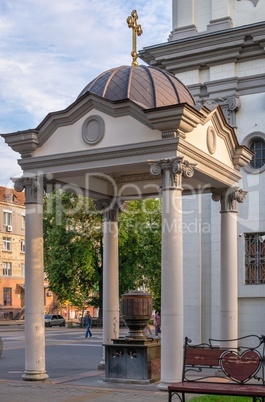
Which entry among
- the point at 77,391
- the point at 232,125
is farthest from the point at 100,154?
the point at 232,125

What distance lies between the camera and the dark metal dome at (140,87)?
46.8ft

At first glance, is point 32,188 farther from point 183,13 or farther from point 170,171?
point 183,13

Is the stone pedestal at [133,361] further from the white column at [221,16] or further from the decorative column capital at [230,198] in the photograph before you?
the white column at [221,16]

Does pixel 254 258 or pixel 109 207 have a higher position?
pixel 109 207

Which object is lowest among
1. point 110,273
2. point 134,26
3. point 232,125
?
A: point 110,273

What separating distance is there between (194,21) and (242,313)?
934 cm

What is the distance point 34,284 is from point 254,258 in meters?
8.00

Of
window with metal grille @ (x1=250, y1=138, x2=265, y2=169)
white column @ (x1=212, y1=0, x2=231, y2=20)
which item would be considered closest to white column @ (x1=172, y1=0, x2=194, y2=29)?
white column @ (x1=212, y1=0, x2=231, y2=20)

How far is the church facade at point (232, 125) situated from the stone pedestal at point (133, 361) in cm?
597

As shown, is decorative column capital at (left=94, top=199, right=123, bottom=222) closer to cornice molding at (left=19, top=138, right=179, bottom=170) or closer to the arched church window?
cornice molding at (left=19, top=138, right=179, bottom=170)

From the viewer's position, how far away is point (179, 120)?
12.9 metres

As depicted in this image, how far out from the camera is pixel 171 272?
1305 cm

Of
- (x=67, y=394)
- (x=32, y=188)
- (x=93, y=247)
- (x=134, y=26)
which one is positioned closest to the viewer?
(x=67, y=394)

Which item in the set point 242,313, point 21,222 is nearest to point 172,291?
point 242,313
